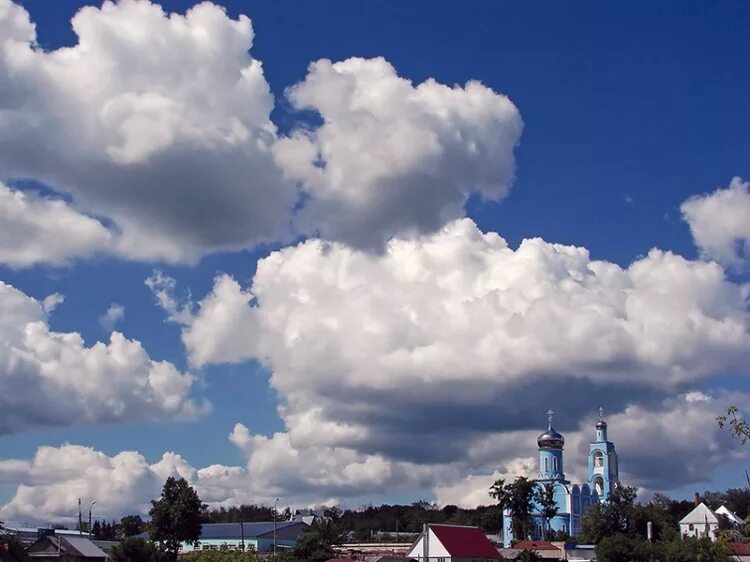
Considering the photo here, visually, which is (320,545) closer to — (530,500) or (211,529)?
(530,500)

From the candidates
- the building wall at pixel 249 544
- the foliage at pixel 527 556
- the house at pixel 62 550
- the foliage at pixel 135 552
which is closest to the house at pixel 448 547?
the foliage at pixel 527 556

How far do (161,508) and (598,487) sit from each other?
83.7 metres

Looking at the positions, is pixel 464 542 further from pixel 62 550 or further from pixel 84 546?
pixel 62 550

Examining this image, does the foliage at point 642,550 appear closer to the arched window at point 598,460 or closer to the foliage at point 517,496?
the foliage at point 517,496

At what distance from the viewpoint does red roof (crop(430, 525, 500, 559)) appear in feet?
291

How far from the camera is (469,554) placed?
295 ft

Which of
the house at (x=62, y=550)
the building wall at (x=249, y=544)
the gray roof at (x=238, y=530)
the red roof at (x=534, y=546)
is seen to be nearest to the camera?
the house at (x=62, y=550)

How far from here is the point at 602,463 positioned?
150 meters

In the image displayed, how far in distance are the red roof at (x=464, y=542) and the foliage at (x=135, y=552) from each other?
25.3 m

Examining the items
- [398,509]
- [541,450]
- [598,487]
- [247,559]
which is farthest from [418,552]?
[398,509]

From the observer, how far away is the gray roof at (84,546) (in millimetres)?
91375

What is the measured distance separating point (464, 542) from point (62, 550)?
3754 centimetres

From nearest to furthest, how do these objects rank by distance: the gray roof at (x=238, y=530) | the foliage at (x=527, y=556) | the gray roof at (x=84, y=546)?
the gray roof at (x=84, y=546) → the foliage at (x=527, y=556) → the gray roof at (x=238, y=530)

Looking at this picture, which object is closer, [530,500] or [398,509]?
[530,500]
